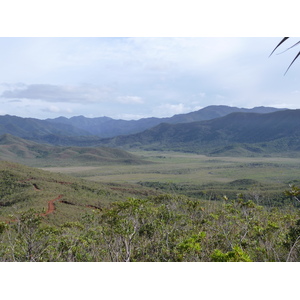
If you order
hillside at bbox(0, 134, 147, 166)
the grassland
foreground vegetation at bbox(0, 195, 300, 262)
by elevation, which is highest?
foreground vegetation at bbox(0, 195, 300, 262)

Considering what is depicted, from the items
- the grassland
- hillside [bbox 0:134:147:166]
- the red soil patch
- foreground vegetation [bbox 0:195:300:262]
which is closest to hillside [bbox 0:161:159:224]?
the red soil patch

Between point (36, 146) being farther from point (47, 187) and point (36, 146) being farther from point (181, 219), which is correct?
point (181, 219)

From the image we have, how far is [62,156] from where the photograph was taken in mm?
133000

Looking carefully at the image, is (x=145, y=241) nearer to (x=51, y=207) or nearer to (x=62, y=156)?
(x=51, y=207)

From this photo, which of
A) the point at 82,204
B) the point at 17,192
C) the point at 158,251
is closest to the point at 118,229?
the point at 158,251

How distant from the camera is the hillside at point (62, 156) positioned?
392 ft

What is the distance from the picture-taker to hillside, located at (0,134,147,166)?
119500 millimetres

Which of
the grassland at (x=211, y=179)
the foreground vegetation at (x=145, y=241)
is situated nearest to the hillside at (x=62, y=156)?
the grassland at (x=211, y=179)

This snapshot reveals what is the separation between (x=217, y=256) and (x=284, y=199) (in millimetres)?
35959

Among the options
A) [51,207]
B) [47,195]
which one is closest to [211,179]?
[47,195]

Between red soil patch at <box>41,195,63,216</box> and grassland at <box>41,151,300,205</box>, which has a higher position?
red soil patch at <box>41,195,63,216</box>

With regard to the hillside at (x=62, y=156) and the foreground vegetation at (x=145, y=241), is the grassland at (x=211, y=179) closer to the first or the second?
the foreground vegetation at (x=145, y=241)

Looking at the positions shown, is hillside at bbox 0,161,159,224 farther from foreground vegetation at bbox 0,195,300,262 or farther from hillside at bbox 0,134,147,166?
hillside at bbox 0,134,147,166

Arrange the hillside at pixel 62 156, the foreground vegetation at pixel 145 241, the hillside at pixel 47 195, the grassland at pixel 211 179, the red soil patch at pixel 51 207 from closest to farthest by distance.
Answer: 1. the foreground vegetation at pixel 145 241
2. the red soil patch at pixel 51 207
3. the hillside at pixel 47 195
4. the grassland at pixel 211 179
5. the hillside at pixel 62 156
